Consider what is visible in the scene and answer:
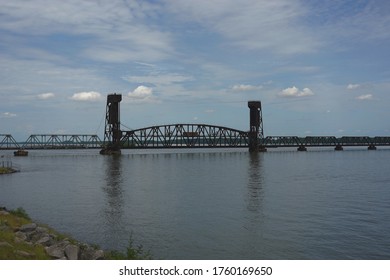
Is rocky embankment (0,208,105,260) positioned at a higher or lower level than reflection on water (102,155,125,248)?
higher

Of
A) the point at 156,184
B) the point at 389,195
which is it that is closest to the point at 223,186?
the point at 156,184

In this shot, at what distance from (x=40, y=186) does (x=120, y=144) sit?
134m

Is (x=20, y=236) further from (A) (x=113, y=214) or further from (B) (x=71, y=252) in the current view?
(A) (x=113, y=214)

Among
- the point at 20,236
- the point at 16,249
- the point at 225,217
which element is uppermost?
the point at 16,249

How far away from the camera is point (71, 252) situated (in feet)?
67.9

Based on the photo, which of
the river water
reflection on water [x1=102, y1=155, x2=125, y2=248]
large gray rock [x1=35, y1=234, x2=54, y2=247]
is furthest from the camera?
reflection on water [x1=102, y1=155, x2=125, y2=248]

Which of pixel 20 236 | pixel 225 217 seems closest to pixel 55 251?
pixel 20 236

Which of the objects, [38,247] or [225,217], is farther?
[225,217]

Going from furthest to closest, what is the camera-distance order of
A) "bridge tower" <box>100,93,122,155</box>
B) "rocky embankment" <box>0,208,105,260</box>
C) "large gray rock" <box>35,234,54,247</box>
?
1. "bridge tower" <box>100,93,122,155</box>
2. "large gray rock" <box>35,234,54,247</box>
3. "rocky embankment" <box>0,208,105,260</box>

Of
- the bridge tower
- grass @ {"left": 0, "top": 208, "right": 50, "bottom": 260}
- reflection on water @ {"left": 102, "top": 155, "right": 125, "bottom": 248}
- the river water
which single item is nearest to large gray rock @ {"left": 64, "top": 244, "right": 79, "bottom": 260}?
grass @ {"left": 0, "top": 208, "right": 50, "bottom": 260}

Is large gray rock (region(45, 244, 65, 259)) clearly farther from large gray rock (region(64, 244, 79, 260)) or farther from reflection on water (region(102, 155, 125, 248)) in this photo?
reflection on water (region(102, 155, 125, 248))

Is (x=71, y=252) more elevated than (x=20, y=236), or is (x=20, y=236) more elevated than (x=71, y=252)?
(x=20, y=236)

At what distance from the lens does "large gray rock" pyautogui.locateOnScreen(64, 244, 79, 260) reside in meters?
20.4

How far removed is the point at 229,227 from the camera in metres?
33.2
